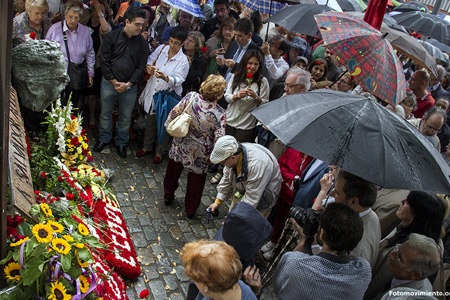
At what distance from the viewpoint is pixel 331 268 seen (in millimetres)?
2855

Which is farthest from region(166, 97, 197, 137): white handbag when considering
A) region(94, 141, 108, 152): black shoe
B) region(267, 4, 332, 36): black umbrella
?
region(267, 4, 332, 36): black umbrella

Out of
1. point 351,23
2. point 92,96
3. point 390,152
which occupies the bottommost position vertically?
point 92,96

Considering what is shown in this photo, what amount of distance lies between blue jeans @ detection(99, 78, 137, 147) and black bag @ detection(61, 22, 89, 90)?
0.34 m

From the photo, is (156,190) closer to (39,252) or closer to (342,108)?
(39,252)

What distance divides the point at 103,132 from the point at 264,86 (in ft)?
9.46

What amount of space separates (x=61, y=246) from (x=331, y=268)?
6.63 ft

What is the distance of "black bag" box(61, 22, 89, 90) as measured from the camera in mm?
6293

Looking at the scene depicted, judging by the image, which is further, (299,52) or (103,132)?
(299,52)

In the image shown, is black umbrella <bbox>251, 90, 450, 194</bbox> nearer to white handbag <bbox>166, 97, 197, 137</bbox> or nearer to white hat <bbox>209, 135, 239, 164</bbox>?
white hat <bbox>209, 135, 239, 164</bbox>

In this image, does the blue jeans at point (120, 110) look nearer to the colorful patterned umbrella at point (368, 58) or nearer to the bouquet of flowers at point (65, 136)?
the bouquet of flowers at point (65, 136)

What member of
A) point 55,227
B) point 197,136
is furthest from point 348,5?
point 55,227

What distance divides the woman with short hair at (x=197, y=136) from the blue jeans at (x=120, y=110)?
61.8 inches

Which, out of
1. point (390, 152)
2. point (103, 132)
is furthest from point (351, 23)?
point (103, 132)

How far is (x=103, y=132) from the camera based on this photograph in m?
6.71
